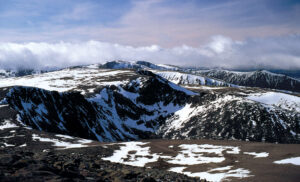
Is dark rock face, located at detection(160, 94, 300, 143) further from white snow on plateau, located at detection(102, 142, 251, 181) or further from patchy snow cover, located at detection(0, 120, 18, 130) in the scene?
patchy snow cover, located at detection(0, 120, 18, 130)

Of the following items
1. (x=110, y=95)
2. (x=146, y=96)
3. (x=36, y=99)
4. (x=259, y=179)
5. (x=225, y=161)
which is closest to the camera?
(x=259, y=179)

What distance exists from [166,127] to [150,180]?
413 feet

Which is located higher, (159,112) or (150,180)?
(150,180)

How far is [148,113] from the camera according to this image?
537 ft

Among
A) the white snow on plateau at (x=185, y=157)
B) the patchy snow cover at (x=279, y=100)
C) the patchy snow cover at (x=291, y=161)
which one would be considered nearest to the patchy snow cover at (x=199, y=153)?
the white snow on plateau at (x=185, y=157)

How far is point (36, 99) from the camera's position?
11062 centimetres

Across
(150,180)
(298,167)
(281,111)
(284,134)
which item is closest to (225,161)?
(298,167)

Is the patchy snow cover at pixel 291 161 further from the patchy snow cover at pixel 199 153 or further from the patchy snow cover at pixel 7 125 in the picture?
the patchy snow cover at pixel 7 125

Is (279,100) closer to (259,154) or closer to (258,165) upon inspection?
(259,154)

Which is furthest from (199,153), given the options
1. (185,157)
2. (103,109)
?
(103,109)

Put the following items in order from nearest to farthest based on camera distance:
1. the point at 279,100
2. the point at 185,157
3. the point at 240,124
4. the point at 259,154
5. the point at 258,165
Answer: the point at 258,165 → the point at 259,154 → the point at 185,157 → the point at 240,124 → the point at 279,100

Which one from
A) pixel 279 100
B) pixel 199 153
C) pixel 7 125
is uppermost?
pixel 279 100

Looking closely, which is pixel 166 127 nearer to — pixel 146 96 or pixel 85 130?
pixel 146 96

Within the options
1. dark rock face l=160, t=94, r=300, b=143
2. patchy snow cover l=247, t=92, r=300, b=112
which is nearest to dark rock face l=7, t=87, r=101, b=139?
dark rock face l=160, t=94, r=300, b=143
